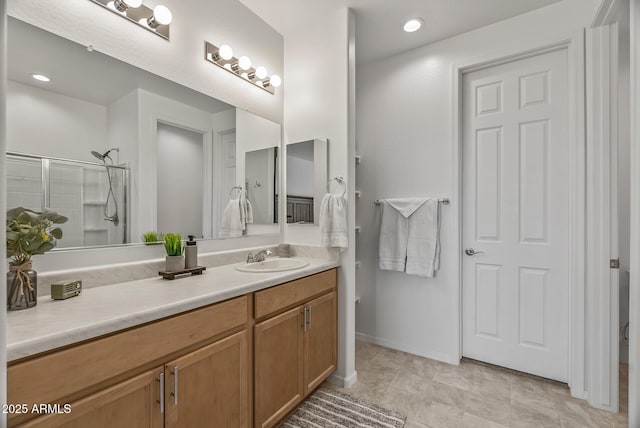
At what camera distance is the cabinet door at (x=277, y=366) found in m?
1.44

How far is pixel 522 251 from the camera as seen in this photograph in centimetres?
221

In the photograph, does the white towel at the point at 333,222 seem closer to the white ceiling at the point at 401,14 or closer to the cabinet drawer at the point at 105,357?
the cabinet drawer at the point at 105,357

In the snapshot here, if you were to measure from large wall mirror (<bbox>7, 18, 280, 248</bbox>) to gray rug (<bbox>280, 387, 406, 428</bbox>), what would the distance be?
121 cm

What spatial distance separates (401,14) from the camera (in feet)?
7.03

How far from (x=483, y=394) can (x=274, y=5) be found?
3003 millimetres

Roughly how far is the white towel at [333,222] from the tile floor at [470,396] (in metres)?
1.02

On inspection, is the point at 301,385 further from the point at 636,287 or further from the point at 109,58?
the point at 109,58

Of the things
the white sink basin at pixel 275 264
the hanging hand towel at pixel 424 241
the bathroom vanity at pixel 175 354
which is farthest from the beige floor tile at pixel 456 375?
Result: the white sink basin at pixel 275 264

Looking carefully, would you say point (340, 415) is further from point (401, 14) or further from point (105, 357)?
point (401, 14)

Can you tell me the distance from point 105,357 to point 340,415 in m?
1.37

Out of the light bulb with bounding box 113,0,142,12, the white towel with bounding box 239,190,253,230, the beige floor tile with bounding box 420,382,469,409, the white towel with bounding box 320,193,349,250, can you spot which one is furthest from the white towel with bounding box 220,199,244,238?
the beige floor tile with bounding box 420,382,469,409

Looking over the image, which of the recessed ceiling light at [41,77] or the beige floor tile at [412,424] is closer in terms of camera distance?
the recessed ceiling light at [41,77]

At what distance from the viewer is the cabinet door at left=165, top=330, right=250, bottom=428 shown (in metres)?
1.07

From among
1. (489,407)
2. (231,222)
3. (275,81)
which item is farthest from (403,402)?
(275,81)
